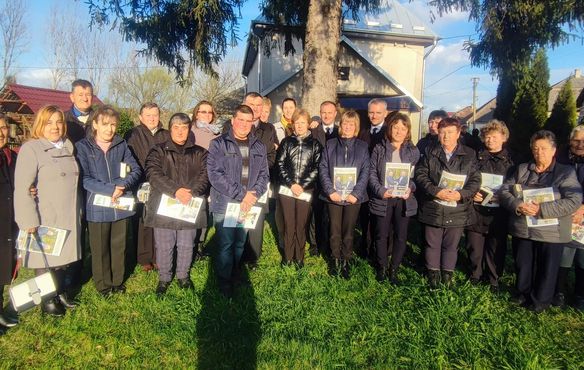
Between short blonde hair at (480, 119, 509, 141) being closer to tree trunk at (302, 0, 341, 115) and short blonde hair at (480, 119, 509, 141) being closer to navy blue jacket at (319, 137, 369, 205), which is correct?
navy blue jacket at (319, 137, 369, 205)

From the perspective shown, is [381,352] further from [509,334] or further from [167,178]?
[167,178]

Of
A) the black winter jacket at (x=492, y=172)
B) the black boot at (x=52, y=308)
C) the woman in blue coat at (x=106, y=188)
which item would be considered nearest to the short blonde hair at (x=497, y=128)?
the black winter jacket at (x=492, y=172)

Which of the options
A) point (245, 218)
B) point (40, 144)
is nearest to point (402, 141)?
point (245, 218)

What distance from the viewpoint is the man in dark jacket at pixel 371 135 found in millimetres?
5324

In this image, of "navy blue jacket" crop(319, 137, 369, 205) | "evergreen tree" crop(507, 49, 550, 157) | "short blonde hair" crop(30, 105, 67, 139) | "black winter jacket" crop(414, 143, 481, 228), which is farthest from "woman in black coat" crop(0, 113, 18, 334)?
"evergreen tree" crop(507, 49, 550, 157)

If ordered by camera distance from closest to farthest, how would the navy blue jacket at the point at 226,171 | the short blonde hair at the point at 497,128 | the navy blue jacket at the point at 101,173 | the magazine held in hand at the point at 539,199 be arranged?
the magazine held in hand at the point at 539,199, the navy blue jacket at the point at 101,173, the navy blue jacket at the point at 226,171, the short blonde hair at the point at 497,128

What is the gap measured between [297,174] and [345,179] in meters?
0.60

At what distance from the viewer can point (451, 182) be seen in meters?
4.25

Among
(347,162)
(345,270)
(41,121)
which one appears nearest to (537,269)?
(345,270)

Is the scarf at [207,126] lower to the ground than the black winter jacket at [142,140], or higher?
higher

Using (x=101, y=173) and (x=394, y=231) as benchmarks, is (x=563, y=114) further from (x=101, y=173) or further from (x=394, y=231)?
(x=101, y=173)

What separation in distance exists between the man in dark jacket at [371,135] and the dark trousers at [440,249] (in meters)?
0.94

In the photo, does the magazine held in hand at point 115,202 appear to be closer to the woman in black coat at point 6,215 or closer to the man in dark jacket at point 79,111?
the woman in black coat at point 6,215

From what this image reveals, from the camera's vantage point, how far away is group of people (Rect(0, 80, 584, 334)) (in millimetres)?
3695
